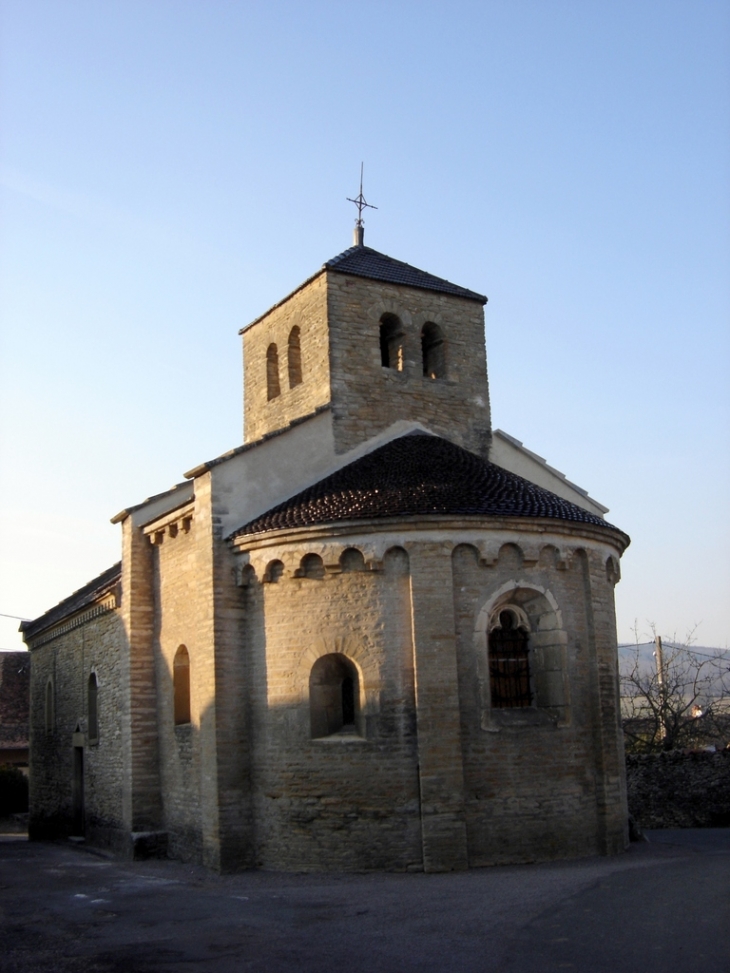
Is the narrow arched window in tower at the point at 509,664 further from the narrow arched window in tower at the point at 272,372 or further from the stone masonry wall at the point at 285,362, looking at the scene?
the narrow arched window in tower at the point at 272,372

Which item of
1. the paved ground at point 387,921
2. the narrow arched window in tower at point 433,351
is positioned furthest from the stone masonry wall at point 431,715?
the narrow arched window in tower at point 433,351

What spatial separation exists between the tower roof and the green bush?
22.9 meters

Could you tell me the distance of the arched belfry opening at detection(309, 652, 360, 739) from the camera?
15078 millimetres

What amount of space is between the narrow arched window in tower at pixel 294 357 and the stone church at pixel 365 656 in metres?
1.29

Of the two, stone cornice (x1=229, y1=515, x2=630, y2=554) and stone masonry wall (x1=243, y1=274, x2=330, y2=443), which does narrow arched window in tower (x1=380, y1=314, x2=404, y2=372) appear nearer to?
stone masonry wall (x1=243, y1=274, x2=330, y2=443)

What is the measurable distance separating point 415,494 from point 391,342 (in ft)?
17.9

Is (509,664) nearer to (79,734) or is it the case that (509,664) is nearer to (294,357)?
(294,357)

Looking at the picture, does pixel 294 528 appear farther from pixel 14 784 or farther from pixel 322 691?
pixel 14 784

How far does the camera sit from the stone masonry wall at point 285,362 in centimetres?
1891

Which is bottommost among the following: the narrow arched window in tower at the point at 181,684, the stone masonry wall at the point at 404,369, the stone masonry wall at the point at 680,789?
the stone masonry wall at the point at 680,789

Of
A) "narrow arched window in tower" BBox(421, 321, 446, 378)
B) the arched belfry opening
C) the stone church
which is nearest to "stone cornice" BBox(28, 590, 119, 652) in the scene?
the stone church

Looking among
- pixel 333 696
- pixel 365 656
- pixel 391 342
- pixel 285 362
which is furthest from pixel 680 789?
pixel 285 362

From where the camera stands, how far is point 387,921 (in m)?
10.6

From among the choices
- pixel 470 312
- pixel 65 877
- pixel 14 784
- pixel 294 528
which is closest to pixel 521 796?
pixel 294 528
